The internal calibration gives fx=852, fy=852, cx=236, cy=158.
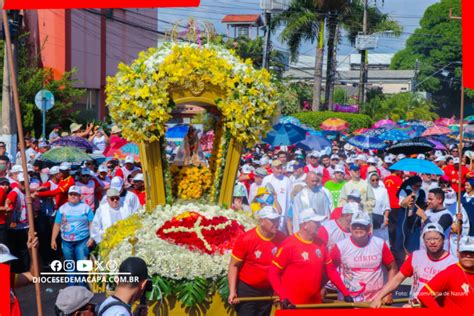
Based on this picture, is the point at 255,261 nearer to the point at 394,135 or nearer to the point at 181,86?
the point at 181,86

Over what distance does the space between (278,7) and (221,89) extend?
73.5 inches

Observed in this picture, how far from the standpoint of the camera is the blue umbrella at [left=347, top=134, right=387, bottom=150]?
2392 cm

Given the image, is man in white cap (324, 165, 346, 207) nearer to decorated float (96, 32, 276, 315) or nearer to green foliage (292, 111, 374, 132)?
decorated float (96, 32, 276, 315)

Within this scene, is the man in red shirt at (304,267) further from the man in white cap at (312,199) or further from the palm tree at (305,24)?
the palm tree at (305,24)

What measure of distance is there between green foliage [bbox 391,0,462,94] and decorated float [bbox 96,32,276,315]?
8.90 metres

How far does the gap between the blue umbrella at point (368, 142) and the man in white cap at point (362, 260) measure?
1644 cm

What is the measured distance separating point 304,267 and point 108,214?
405 cm

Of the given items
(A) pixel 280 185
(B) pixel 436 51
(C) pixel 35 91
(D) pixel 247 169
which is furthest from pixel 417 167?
(B) pixel 436 51

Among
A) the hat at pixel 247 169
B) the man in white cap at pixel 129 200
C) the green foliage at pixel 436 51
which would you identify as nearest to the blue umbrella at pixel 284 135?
the hat at pixel 247 169

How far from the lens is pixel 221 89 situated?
9680 mm

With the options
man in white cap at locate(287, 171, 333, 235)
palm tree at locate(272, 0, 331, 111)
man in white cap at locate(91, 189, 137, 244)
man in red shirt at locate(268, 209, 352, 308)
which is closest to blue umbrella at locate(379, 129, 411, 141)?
palm tree at locate(272, 0, 331, 111)

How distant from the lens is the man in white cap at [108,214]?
35.2 ft

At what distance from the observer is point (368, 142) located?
953 inches

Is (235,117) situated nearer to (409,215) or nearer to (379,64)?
(409,215)
